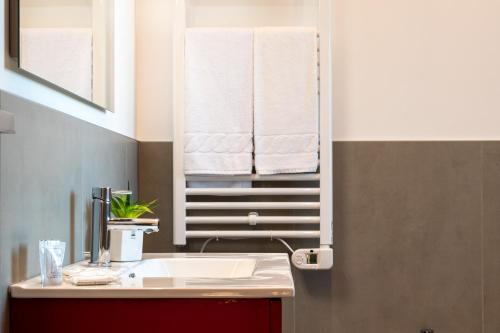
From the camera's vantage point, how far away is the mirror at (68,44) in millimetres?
1154

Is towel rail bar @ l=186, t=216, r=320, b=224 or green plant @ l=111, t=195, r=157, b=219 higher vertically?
green plant @ l=111, t=195, r=157, b=219

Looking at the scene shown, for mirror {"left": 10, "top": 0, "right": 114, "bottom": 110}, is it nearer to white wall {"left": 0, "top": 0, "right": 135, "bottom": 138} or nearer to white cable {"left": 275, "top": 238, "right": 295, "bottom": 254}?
white wall {"left": 0, "top": 0, "right": 135, "bottom": 138}

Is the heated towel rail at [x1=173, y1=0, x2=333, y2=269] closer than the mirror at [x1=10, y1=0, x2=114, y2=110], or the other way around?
the mirror at [x1=10, y1=0, x2=114, y2=110]

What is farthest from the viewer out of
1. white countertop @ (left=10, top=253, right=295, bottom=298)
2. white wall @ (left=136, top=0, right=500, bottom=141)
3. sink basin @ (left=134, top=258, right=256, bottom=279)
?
white wall @ (left=136, top=0, right=500, bottom=141)

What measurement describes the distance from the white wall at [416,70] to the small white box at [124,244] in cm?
84

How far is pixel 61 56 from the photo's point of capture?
1.34m

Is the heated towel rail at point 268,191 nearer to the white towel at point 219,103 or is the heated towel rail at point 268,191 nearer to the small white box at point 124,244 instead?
the white towel at point 219,103

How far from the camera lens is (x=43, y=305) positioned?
1036mm

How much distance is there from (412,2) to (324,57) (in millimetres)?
374

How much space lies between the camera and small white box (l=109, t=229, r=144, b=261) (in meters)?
1.46

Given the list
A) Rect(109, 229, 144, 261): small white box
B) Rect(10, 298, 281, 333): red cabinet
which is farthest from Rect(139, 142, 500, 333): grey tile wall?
Rect(10, 298, 281, 333): red cabinet

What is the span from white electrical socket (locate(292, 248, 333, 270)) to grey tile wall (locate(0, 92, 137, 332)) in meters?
0.66

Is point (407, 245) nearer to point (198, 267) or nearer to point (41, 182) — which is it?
point (198, 267)

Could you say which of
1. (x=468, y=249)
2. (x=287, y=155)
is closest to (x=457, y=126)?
(x=468, y=249)
